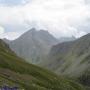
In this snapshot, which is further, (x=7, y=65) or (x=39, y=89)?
(x=7, y=65)

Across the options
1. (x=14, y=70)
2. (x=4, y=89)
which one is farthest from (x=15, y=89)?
(x=14, y=70)

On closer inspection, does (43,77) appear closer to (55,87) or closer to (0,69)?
(55,87)

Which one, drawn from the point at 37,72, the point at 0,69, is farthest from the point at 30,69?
the point at 0,69

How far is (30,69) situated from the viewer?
6152 inches

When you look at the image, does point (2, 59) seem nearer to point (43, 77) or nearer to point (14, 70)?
point (14, 70)

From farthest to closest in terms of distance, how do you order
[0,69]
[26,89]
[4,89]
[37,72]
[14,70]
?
[37,72]
[14,70]
[0,69]
[26,89]
[4,89]

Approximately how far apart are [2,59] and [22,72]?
10468mm

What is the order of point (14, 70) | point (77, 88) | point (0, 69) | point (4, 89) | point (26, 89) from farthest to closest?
point (77, 88) < point (14, 70) < point (0, 69) < point (26, 89) < point (4, 89)

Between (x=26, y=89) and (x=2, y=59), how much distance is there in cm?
4811

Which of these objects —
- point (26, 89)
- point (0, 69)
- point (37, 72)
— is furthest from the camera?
point (37, 72)

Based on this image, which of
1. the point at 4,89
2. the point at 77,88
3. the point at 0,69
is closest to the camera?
the point at 4,89

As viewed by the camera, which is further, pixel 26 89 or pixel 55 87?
pixel 55 87

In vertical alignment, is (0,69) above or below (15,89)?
above

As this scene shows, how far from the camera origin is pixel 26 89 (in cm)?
9881
